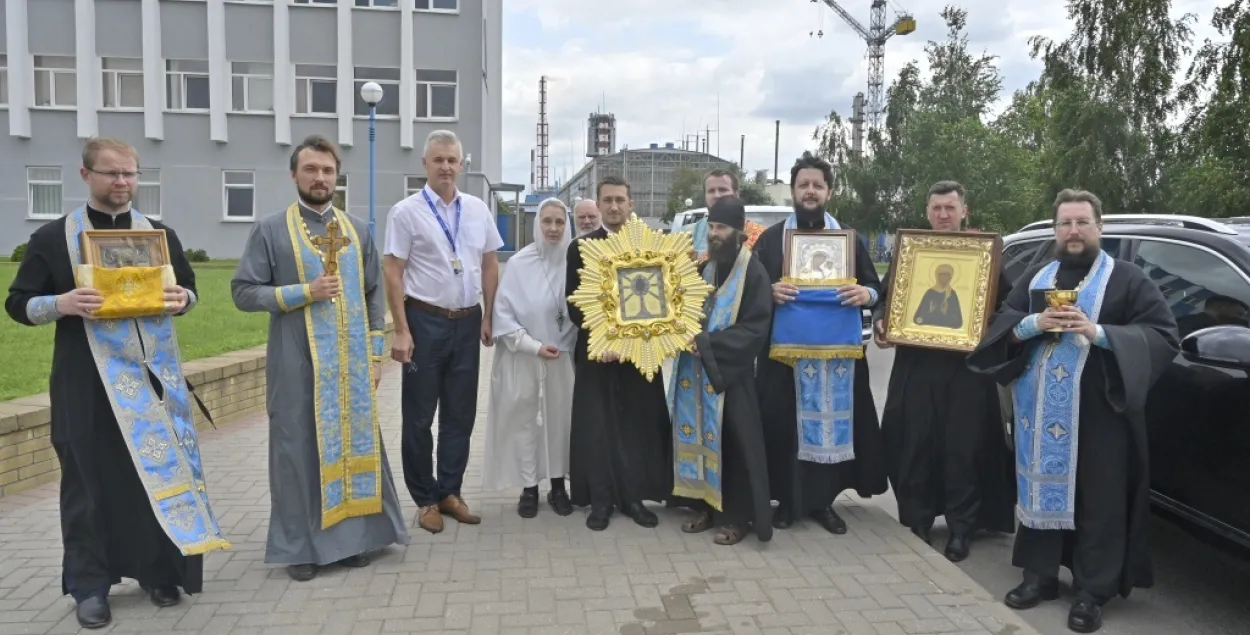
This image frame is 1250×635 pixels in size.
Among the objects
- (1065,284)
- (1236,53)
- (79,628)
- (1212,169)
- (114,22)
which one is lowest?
(79,628)

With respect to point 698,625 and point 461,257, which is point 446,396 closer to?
point 461,257

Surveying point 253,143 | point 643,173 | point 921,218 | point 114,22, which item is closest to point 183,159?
point 253,143

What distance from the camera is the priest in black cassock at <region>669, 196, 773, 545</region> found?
510cm

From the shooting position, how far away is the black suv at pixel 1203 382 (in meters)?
4.18

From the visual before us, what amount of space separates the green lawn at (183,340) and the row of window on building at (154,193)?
15.1 m

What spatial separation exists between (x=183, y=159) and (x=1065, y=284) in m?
30.6

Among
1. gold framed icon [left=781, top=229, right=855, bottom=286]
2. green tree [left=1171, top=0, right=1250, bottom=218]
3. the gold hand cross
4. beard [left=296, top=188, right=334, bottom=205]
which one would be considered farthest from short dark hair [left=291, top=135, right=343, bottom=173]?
green tree [left=1171, top=0, right=1250, bottom=218]

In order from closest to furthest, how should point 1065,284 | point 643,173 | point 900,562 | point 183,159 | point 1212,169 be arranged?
1. point 1065,284
2. point 900,562
3. point 1212,169
4. point 183,159
5. point 643,173

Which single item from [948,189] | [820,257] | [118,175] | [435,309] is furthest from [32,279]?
[948,189]

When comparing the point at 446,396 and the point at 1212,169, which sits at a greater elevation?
the point at 1212,169

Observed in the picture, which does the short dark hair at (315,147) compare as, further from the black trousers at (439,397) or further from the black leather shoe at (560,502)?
the black leather shoe at (560,502)

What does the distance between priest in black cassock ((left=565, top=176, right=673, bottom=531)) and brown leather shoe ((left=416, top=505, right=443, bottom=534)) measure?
860mm

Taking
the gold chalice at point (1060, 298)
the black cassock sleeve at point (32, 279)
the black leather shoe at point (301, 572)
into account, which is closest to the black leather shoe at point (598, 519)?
the black leather shoe at point (301, 572)

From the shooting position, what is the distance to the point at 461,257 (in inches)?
212
